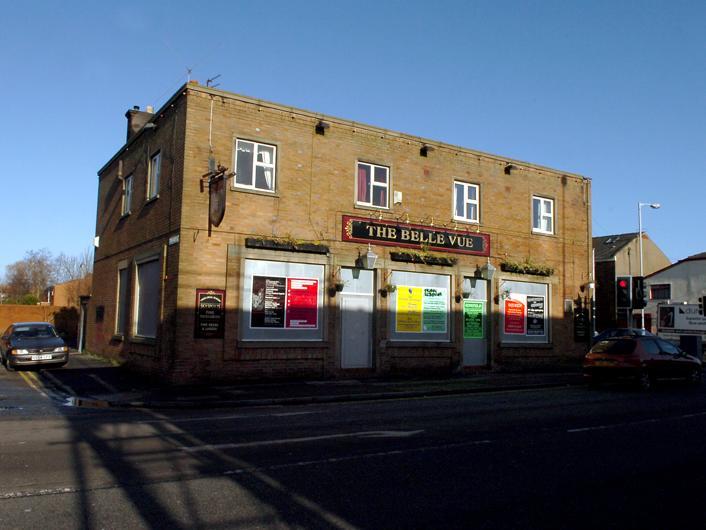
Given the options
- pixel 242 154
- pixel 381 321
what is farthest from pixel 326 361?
pixel 242 154

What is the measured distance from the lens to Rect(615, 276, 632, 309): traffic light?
1864cm

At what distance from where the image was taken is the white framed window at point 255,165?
56.9 feet

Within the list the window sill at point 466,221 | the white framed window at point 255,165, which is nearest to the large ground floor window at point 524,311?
the window sill at point 466,221

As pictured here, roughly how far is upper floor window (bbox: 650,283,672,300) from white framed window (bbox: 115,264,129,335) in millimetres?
41087

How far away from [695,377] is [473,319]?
6892mm

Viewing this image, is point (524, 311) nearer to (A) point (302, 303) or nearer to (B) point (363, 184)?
(B) point (363, 184)

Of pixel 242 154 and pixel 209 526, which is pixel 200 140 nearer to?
pixel 242 154

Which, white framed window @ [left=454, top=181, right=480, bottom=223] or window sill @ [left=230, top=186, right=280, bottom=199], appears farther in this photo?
white framed window @ [left=454, top=181, right=480, bottom=223]

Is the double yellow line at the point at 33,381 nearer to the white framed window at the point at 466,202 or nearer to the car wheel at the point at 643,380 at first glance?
the white framed window at the point at 466,202

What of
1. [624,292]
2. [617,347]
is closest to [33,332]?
[617,347]

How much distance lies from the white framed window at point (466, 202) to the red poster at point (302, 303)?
616 centimetres

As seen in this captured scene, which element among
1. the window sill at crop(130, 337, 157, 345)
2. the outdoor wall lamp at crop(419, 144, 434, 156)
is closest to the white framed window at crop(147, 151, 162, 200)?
the window sill at crop(130, 337, 157, 345)

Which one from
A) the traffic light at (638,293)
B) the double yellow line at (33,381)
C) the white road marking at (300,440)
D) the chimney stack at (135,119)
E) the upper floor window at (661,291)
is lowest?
the double yellow line at (33,381)

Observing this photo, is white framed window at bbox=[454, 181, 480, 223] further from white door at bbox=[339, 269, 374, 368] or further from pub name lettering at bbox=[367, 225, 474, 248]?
white door at bbox=[339, 269, 374, 368]
